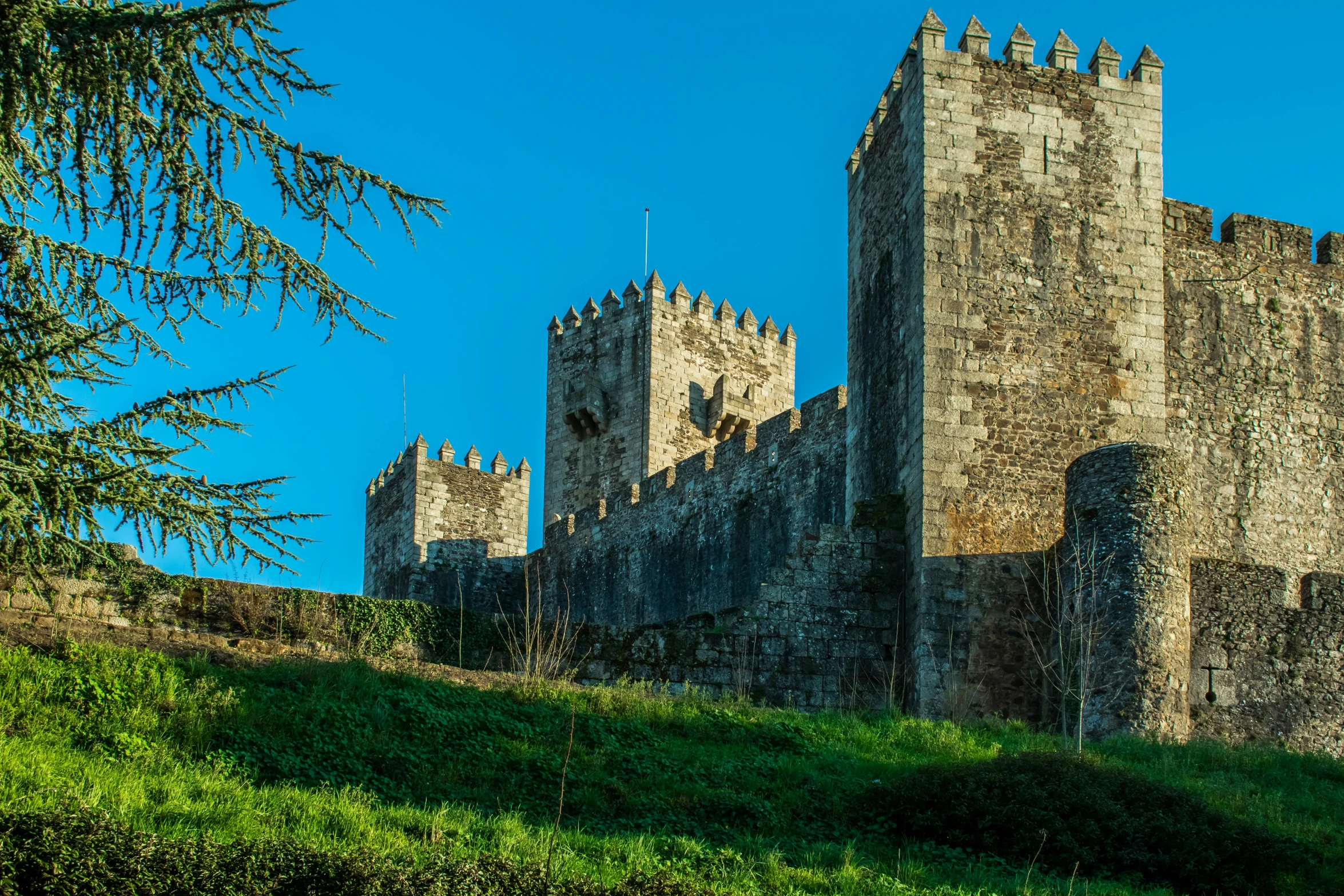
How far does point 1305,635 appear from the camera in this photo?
1554 cm

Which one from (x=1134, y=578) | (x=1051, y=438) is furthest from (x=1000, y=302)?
(x=1134, y=578)

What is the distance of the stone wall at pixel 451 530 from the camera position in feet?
109

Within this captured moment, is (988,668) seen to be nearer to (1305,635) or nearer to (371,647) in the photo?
(1305,635)

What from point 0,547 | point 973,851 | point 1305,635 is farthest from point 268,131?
point 1305,635

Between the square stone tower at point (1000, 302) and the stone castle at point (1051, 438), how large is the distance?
31mm

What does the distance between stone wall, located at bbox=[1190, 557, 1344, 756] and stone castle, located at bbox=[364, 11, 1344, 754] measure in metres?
0.03

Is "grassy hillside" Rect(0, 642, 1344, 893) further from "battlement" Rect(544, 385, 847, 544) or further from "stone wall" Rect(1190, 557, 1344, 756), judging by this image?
"battlement" Rect(544, 385, 847, 544)

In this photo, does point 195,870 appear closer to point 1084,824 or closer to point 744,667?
point 1084,824

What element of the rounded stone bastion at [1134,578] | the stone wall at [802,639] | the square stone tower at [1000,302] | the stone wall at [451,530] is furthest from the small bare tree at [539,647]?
the stone wall at [451,530]

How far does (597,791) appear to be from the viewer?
10883mm

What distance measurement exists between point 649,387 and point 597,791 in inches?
995

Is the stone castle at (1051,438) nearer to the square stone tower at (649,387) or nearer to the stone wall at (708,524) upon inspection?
the stone wall at (708,524)

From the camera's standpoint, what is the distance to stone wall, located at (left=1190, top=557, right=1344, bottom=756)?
1515 cm

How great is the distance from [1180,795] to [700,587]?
1565 centimetres
